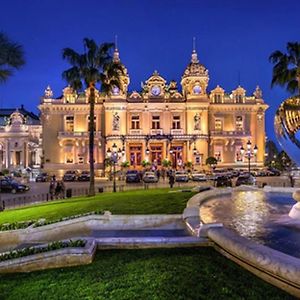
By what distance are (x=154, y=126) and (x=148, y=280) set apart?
62.5m

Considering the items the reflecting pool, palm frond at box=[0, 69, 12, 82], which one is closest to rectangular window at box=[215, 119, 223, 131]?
the reflecting pool

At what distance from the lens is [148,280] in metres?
7.19

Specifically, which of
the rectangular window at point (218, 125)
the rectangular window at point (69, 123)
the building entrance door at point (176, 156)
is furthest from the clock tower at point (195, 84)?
the rectangular window at point (69, 123)

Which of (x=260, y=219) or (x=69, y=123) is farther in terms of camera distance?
(x=69, y=123)

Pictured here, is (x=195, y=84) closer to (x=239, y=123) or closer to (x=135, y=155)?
(x=239, y=123)

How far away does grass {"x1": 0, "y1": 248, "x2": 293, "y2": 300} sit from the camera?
21.6 feet

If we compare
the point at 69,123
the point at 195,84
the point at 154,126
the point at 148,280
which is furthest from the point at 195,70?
the point at 148,280

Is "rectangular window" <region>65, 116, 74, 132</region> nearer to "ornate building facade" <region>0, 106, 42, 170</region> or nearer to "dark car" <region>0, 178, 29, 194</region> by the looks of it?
"ornate building facade" <region>0, 106, 42, 170</region>

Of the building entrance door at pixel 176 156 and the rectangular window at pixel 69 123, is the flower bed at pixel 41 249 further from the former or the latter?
the rectangular window at pixel 69 123

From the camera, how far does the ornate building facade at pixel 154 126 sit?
2657 inches

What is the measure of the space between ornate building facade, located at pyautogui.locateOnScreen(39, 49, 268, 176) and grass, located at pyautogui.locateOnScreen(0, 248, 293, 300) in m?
58.7

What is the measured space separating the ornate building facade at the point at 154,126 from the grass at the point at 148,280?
192ft

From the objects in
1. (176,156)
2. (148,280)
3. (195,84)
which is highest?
(195,84)

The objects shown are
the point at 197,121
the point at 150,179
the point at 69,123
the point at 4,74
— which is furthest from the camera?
the point at 69,123
